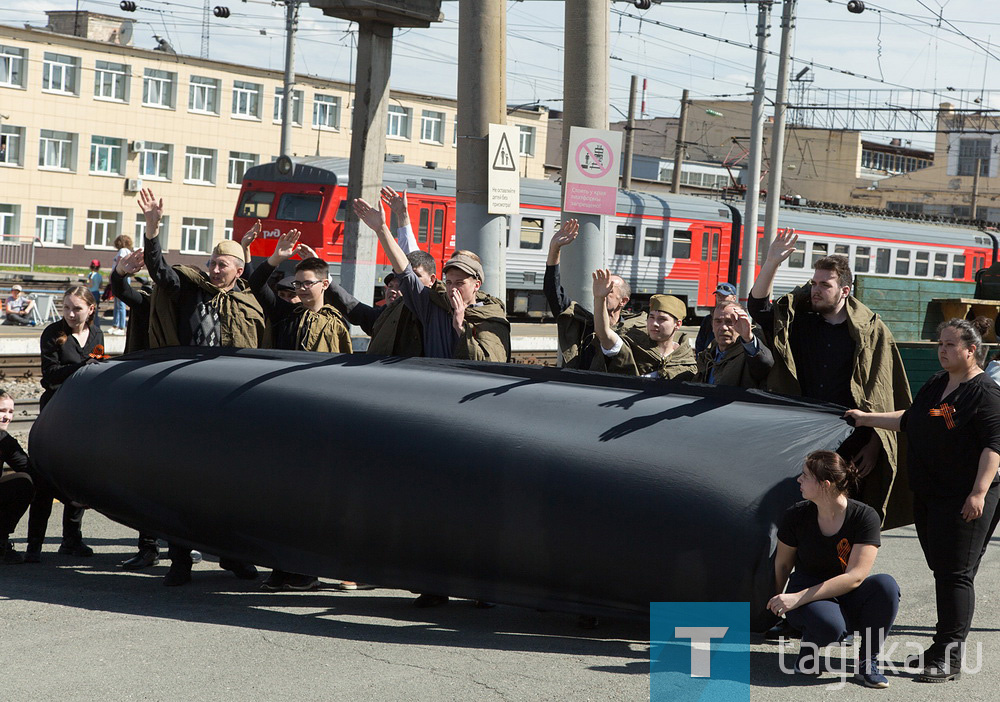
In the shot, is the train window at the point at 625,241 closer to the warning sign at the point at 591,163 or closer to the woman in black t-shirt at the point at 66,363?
the warning sign at the point at 591,163

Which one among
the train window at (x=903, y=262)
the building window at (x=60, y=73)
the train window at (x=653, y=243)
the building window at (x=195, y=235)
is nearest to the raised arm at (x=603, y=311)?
the train window at (x=653, y=243)

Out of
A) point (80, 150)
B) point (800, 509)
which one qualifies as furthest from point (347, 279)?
point (80, 150)

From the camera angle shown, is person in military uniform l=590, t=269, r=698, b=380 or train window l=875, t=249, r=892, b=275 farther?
train window l=875, t=249, r=892, b=275

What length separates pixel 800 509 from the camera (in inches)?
200

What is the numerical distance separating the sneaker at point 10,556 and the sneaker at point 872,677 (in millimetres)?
4734

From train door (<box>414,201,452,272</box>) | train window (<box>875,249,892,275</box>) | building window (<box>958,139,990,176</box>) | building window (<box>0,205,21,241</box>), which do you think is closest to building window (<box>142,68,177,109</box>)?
building window (<box>0,205,21,241</box>)

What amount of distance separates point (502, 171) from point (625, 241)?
1792 centimetres

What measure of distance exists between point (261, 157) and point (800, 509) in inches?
1842

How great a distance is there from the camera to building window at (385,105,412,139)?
52309mm

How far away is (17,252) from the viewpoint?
4100cm

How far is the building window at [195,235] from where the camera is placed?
47.9 m

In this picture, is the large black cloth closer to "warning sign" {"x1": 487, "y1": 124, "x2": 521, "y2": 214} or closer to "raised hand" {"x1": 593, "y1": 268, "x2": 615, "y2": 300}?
"raised hand" {"x1": 593, "y1": 268, "x2": 615, "y2": 300}

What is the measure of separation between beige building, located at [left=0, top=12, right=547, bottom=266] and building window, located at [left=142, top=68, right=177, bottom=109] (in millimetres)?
45

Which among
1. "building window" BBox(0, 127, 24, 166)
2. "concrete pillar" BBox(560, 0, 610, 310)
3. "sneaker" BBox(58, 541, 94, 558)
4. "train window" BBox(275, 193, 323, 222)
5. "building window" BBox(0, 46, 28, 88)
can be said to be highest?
"building window" BBox(0, 46, 28, 88)
